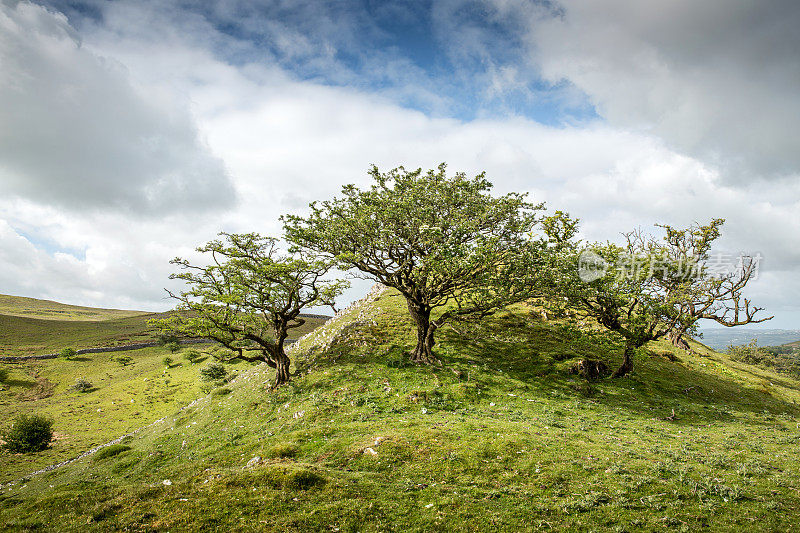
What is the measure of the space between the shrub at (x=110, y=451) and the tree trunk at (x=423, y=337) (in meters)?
25.8

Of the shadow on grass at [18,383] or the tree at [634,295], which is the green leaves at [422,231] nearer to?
the tree at [634,295]

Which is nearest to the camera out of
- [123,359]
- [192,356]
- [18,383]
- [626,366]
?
[626,366]

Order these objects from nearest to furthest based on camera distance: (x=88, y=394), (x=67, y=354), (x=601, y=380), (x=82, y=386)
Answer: (x=601, y=380)
(x=88, y=394)
(x=82, y=386)
(x=67, y=354)

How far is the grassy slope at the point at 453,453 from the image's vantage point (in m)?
10.5

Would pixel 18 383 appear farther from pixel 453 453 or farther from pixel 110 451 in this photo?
pixel 453 453

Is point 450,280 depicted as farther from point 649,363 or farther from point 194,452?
point 649,363

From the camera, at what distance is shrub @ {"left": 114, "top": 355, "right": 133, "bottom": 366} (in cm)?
9333

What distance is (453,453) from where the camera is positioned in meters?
15.5

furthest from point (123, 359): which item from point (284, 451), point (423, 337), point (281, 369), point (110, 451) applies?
point (284, 451)

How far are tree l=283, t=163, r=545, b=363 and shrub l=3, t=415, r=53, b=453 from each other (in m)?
37.4

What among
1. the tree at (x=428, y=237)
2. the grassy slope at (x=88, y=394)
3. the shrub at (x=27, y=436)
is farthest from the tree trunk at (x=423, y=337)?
the shrub at (x=27, y=436)

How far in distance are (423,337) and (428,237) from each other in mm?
10137

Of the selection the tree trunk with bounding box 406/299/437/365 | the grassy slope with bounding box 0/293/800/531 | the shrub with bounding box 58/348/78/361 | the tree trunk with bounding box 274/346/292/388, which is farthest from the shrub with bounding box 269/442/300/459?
the shrub with bounding box 58/348/78/361

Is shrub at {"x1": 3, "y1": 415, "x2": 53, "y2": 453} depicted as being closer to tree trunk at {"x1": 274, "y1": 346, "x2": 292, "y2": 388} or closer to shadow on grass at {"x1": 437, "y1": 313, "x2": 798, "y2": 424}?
tree trunk at {"x1": 274, "y1": 346, "x2": 292, "y2": 388}
